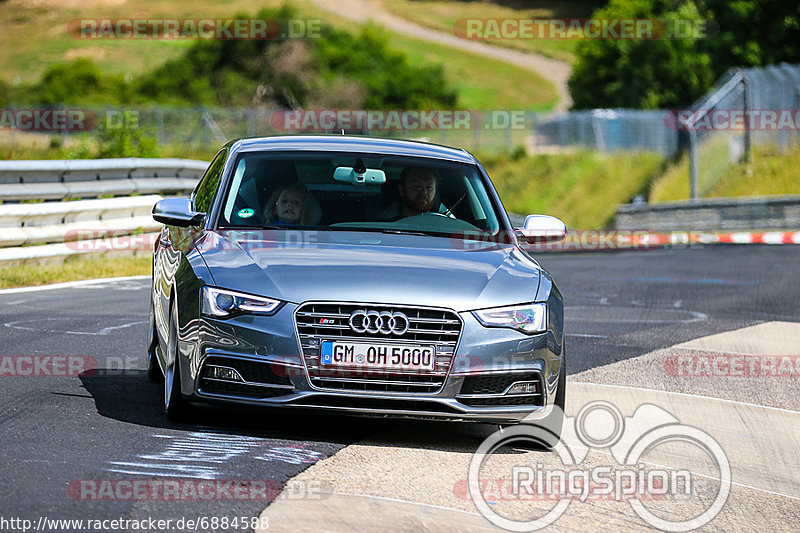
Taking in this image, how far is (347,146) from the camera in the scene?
8000mm

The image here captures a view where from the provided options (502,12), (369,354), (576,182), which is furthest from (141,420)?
(502,12)

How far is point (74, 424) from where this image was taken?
6.73m

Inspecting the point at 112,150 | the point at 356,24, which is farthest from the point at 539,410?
the point at 356,24

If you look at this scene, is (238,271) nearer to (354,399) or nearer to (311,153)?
(354,399)

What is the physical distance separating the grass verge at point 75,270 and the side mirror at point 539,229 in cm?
743

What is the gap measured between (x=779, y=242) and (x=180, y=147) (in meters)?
21.5

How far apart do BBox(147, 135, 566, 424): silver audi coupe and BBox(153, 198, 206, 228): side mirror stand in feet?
0.04

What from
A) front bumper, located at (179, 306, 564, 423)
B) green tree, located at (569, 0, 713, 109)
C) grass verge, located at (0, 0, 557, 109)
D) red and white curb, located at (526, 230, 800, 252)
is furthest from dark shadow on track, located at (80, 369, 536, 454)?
grass verge, located at (0, 0, 557, 109)

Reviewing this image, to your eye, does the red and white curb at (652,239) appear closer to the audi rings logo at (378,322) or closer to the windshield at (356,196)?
the windshield at (356,196)

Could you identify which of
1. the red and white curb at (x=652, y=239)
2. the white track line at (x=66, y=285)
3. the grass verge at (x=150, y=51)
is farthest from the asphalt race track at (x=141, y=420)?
the grass verge at (x=150, y=51)

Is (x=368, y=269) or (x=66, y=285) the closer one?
(x=368, y=269)

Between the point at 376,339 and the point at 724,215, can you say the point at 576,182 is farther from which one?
the point at 376,339

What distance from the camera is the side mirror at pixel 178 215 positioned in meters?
7.41

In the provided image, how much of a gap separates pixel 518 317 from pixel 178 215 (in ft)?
6.65
